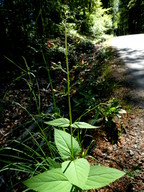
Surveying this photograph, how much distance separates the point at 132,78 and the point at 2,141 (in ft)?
9.66

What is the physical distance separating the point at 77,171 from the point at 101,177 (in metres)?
0.18

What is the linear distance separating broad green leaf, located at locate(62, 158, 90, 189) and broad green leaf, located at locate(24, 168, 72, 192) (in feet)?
0.37

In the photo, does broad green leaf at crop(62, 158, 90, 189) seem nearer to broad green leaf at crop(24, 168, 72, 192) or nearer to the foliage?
the foliage

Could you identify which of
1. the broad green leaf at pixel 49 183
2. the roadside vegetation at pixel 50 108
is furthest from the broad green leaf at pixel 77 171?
the broad green leaf at pixel 49 183

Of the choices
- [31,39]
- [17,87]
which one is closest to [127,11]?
[31,39]

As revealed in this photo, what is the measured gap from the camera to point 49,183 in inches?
38.0

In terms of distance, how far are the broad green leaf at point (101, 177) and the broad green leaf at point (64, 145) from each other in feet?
0.73

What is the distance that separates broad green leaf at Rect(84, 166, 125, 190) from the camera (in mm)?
931

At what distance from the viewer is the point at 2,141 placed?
2758mm

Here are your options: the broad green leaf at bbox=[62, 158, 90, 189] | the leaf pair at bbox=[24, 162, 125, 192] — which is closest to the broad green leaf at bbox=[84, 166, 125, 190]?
the leaf pair at bbox=[24, 162, 125, 192]

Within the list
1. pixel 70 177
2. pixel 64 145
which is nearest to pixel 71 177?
pixel 70 177

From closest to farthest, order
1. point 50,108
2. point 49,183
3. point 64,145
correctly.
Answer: point 49,183 → point 64,145 → point 50,108

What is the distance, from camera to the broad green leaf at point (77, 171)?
32.6 inches

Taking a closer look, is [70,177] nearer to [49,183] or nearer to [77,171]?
[77,171]
